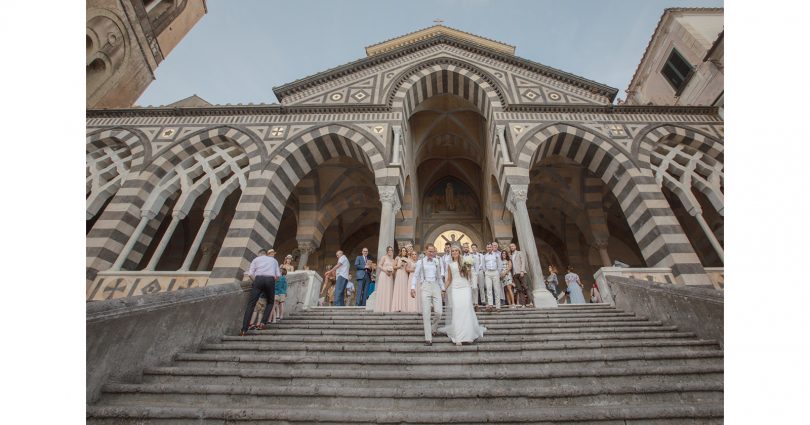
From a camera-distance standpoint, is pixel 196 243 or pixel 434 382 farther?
pixel 196 243

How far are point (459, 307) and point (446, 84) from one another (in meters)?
11.7

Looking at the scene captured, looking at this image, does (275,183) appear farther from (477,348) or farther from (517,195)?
(477,348)

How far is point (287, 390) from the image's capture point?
10.2ft

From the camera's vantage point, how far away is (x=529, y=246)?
8609 mm

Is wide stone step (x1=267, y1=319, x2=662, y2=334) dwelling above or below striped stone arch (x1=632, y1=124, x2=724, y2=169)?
below

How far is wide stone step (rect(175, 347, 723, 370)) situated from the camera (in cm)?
373

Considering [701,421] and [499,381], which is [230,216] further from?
[701,421]

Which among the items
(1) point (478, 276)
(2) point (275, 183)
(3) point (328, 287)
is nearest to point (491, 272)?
(1) point (478, 276)

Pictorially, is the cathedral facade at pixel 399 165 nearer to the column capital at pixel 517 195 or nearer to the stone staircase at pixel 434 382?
the column capital at pixel 517 195

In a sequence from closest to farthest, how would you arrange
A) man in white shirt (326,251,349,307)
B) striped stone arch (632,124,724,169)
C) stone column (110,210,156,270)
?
1. man in white shirt (326,251,349,307)
2. stone column (110,210,156,270)
3. striped stone arch (632,124,724,169)

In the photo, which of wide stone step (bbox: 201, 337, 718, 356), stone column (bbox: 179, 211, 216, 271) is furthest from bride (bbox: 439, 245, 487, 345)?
stone column (bbox: 179, 211, 216, 271)

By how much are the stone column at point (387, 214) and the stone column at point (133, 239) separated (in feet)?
22.8

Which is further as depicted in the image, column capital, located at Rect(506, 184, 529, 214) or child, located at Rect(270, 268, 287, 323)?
column capital, located at Rect(506, 184, 529, 214)

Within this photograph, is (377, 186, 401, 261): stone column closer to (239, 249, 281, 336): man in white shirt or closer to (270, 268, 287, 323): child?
(270, 268, 287, 323): child
